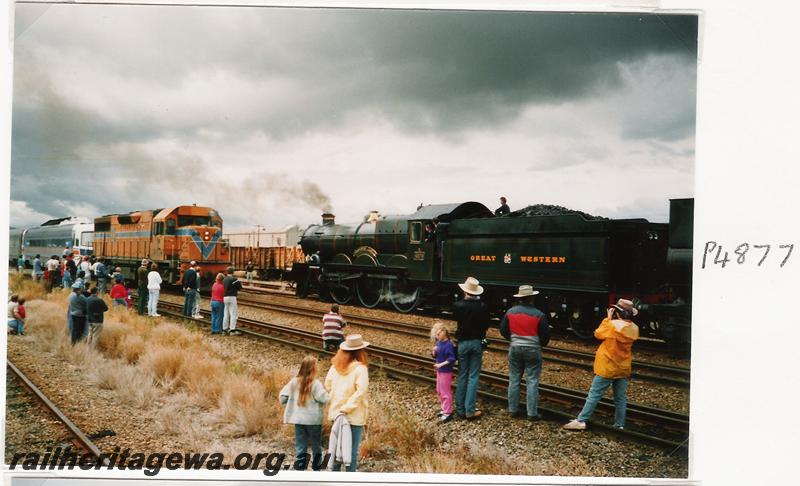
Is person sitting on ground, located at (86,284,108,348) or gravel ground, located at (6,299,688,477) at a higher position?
person sitting on ground, located at (86,284,108,348)

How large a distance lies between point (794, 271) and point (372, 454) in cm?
398

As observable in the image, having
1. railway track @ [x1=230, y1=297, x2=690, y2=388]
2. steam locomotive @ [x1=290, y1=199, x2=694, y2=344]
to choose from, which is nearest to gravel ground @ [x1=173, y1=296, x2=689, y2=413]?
railway track @ [x1=230, y1=297, x2=690, y2=388]

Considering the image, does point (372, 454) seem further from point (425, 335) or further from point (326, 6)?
point (326, 6)

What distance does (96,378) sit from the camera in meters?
4.77

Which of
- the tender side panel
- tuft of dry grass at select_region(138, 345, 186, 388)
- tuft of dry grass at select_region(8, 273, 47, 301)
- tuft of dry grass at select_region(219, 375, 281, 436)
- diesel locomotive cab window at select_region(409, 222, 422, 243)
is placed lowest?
tuft of dry grass at select_region(219, 375, 281, 436)

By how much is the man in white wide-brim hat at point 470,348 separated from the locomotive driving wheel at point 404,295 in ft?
8.10

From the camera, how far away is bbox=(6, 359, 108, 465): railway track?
3.99 metres

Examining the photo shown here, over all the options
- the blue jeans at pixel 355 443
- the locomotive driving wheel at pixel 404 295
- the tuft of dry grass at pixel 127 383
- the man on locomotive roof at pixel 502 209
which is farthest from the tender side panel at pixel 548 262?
the tuft of dry grass at pixel 127 383

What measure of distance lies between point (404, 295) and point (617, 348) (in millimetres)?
3455

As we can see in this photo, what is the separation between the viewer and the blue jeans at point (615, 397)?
3875 millimetres

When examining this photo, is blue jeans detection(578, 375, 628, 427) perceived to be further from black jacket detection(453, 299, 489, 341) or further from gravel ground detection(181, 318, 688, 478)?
black jacket detection(453, 299, 489, 341)

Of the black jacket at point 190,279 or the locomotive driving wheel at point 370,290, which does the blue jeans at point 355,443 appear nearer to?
the locomotive driving wheel at point 370,290

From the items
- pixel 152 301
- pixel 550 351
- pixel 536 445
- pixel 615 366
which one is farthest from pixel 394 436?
pixel 152 301

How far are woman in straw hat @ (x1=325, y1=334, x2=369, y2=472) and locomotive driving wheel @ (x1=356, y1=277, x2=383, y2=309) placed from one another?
3024 mm
